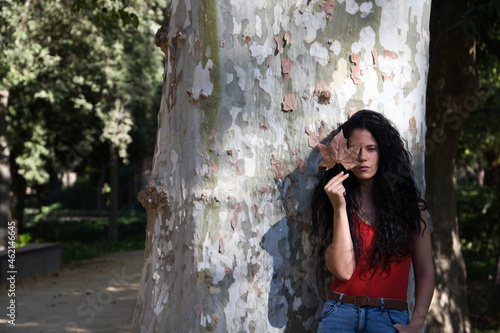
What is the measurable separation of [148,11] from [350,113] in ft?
36.1

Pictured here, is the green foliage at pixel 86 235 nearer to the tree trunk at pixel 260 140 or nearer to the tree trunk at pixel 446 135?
the tree trunk at pixel 446 135

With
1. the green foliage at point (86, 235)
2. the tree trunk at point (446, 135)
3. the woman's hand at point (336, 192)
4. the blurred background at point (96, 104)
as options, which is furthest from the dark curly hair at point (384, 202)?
the green foliage at point (86, 235)

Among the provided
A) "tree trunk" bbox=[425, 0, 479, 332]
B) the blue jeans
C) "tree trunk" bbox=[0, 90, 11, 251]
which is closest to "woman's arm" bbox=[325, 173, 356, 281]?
the blue jeans

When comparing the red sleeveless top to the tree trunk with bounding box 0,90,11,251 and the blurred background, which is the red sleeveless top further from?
the tree trunk with bounding box 0,90,11,251

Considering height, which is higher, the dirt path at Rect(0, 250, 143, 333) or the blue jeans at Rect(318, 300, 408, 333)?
the blue jeans at Rect(318, 300, 408, 333)

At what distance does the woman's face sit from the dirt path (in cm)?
480

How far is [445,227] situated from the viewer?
6.55 meters

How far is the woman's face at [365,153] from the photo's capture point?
236 centimetres

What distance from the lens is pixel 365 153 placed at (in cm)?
240

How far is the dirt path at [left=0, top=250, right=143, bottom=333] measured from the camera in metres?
6.73

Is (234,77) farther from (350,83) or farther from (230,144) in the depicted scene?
(350,83)

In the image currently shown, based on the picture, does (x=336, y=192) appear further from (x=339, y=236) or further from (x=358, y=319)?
(x=358, y=319)

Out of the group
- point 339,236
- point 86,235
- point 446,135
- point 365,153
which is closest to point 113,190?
point 86,235

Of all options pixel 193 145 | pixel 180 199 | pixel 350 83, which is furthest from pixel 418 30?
pixel 180 199
